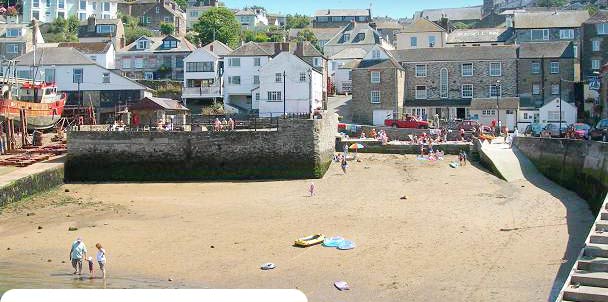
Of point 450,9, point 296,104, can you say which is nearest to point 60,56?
point 296,104

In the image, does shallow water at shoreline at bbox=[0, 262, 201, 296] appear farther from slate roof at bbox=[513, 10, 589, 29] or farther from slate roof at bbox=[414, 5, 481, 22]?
slate roof at bbox=[414, 5, 481, 22]

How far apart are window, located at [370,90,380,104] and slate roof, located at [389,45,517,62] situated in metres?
4.10

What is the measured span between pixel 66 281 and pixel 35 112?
28.7 m

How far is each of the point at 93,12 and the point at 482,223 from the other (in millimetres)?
88328

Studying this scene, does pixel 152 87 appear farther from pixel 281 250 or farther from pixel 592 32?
pixel 281 250

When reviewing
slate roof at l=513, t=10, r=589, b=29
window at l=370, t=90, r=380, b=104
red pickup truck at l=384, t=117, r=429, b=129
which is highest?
slate roof at l=513, t=10, r=589, b=29

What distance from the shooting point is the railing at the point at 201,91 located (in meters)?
55.6

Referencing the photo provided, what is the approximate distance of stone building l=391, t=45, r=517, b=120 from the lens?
169ft

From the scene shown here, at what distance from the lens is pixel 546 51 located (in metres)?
52.5

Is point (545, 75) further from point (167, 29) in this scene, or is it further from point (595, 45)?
point (167, 29)

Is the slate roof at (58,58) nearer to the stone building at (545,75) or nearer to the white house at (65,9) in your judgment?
the stone building at (545,75)

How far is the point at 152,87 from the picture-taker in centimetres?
5828

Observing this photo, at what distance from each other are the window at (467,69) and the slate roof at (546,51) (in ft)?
12.3

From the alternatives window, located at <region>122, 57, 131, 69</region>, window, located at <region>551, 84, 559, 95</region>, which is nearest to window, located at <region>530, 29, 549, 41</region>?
window, located at <region>551, 84, 559, 95</region>
